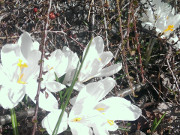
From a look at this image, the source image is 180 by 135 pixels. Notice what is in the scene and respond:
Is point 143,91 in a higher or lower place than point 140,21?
lower

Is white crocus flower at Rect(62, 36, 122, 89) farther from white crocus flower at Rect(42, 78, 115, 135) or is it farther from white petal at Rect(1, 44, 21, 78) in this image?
white petal at Rect(1, 44, 21, 78)

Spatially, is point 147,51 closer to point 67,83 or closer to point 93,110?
point 67,83

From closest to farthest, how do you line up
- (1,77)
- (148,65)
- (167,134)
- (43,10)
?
(1,77)
(43,10)
(167,134)
(148,65)

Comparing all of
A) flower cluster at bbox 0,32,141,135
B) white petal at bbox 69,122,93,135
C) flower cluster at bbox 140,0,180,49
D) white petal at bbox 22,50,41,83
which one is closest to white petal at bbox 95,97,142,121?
flower cluster at bbox 0,32,141,135

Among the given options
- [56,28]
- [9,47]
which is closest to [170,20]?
[56,28]

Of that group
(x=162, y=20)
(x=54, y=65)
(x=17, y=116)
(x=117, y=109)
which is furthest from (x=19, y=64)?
(x=162, y=20)

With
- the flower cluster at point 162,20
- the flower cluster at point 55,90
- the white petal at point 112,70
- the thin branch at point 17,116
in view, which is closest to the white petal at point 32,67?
the flower cluster at point 55,90
